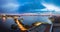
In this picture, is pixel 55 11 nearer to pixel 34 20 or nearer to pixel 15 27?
pixel 34 20

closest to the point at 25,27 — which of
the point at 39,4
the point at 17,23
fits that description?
the point at 17,23

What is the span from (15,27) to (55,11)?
0.54 meters

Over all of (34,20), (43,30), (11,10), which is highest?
(11,10)

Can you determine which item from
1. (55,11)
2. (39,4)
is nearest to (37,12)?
(39,4)

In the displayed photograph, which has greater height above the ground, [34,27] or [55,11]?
[55,11]

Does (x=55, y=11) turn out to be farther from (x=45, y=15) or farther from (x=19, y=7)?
(x=19, y=7)

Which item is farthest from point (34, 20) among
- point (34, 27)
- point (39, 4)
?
point (39, 4)

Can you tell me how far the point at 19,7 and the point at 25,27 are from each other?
0.26 m

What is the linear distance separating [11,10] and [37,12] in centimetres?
33

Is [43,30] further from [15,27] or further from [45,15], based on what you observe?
[15,27]

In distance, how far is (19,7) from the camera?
6.02 feet

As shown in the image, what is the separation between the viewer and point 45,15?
1810 millimetres

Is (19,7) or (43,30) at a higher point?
(19,7)

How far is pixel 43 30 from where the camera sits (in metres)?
1.80
